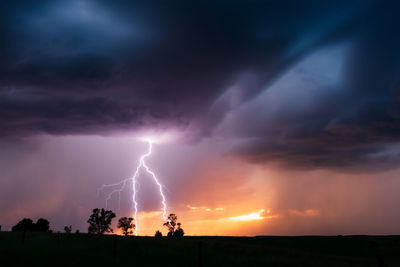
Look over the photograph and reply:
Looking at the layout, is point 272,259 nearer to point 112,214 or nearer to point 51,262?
point 51,262

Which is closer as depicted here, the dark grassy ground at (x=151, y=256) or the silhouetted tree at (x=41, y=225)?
the dark grassy ground at (x=151, y=256)

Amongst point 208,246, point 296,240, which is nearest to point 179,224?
point 296,240

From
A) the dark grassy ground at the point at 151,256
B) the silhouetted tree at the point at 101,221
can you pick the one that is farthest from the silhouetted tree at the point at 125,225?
the dark grassy ground at the point at 151,256

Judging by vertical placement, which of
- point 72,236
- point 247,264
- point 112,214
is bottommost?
point 247,264

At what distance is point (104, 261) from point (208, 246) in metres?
19.1

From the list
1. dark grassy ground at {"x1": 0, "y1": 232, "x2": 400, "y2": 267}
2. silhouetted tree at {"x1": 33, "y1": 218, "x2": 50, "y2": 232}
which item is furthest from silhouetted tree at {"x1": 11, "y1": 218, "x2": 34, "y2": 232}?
dark grassy ground at {"x1": 0, "y1": 232, "x2": 400, "y2": 267}

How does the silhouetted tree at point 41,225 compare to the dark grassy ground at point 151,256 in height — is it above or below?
above

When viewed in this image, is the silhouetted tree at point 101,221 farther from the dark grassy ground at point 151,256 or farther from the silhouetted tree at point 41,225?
the dark grassy ground at point 151,256

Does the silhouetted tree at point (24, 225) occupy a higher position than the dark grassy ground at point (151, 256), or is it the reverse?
the silhouetted tree at point (24, 225)

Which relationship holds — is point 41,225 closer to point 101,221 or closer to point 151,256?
point 101,221

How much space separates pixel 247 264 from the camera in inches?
1248

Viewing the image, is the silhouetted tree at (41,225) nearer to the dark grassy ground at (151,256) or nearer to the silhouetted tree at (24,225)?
the silhouetted tree at (24,225)

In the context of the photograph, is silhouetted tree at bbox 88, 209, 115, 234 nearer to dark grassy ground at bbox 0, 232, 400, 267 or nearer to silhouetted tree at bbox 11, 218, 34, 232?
silhouetted tree at bbox 11, 218, 34, 232

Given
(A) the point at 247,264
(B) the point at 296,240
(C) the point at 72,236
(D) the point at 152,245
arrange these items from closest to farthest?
(A) the point at 247,264 < (D) the point at 152,245 < (C) the point at 72,236 < (B) the point at 296,240
